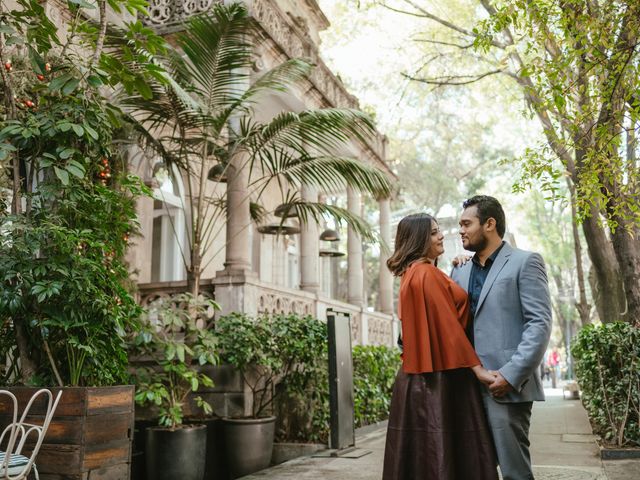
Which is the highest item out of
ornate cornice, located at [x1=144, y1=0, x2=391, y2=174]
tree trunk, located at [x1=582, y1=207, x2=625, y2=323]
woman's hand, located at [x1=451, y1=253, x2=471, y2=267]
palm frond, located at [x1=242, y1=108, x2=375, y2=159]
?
ornate cornice, located at [x1=144, y1=0, x2=391, y2=174]

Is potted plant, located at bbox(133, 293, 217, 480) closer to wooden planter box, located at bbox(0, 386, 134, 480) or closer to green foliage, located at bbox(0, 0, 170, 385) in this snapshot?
green foliage, located at bbox(0, 0, 170, 385)

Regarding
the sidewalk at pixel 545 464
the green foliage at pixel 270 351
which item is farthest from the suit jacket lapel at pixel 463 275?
the green foliage at pixel 270 351

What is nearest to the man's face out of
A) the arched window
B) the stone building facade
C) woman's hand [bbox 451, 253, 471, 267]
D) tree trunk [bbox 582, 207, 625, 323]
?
woman's hand [bbox 451, 253, 471, 267]

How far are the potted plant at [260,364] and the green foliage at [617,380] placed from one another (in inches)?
139

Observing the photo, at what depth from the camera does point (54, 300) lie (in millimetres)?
5680

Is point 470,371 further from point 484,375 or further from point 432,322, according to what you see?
point 432,322

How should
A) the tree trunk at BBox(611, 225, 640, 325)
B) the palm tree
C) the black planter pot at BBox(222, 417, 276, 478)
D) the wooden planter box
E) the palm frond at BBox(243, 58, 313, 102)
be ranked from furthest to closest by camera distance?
1. the palm frond at BBox(243, 58, 313, 102)
2. the palm tree
3. the tree trunk at BBox(611, 225, 640, 325)
4. the black planter pot at BBox(222, 417, 276, 478)
5. the wooden planter box

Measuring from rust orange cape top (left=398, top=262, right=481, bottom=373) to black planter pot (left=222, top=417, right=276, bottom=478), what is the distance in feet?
16.2

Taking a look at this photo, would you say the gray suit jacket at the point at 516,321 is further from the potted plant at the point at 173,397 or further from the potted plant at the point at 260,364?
the potted plant at the point at 260,364

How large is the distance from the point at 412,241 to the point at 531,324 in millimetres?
761

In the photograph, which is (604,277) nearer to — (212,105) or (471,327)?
(212,105)

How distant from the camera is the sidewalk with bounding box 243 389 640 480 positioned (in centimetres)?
609

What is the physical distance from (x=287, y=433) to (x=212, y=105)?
466cm

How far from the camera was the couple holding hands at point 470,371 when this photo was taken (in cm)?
319
